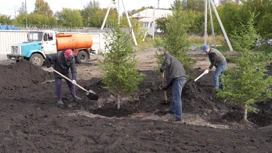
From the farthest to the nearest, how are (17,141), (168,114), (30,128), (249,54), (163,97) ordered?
(163,97)
(168,114)
(249,54)
(30,128)
(17,141)

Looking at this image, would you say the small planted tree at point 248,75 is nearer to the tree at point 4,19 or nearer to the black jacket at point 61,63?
the black jacket at point 61,63

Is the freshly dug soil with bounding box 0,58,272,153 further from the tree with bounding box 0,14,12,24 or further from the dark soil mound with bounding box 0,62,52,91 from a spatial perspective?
the tree with bounding box 0,14,12,24

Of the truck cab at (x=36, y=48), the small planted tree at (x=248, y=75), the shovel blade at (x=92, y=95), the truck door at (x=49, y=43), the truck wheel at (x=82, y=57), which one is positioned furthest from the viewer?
the truck wheel at (x=82, y=57)

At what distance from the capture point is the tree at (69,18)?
190ft

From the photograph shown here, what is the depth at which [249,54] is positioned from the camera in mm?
7797

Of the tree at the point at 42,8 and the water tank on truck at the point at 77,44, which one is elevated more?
the tree at the point at 42,8

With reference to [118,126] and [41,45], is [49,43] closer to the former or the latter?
[41,45]

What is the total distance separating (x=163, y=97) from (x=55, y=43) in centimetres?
1139

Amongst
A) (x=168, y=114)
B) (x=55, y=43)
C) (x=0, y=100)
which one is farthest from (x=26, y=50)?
(x=168, y=114)

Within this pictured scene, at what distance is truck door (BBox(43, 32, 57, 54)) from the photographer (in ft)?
62.5

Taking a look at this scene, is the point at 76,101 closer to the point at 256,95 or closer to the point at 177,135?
the point at 177,135

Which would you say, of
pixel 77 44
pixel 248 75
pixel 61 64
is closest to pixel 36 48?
pixel 77 44

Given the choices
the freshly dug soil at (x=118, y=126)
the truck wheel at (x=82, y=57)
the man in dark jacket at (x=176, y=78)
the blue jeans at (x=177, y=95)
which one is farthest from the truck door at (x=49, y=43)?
the blue jeans at (x=177, y=95)

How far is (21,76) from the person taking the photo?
46.8 feet
